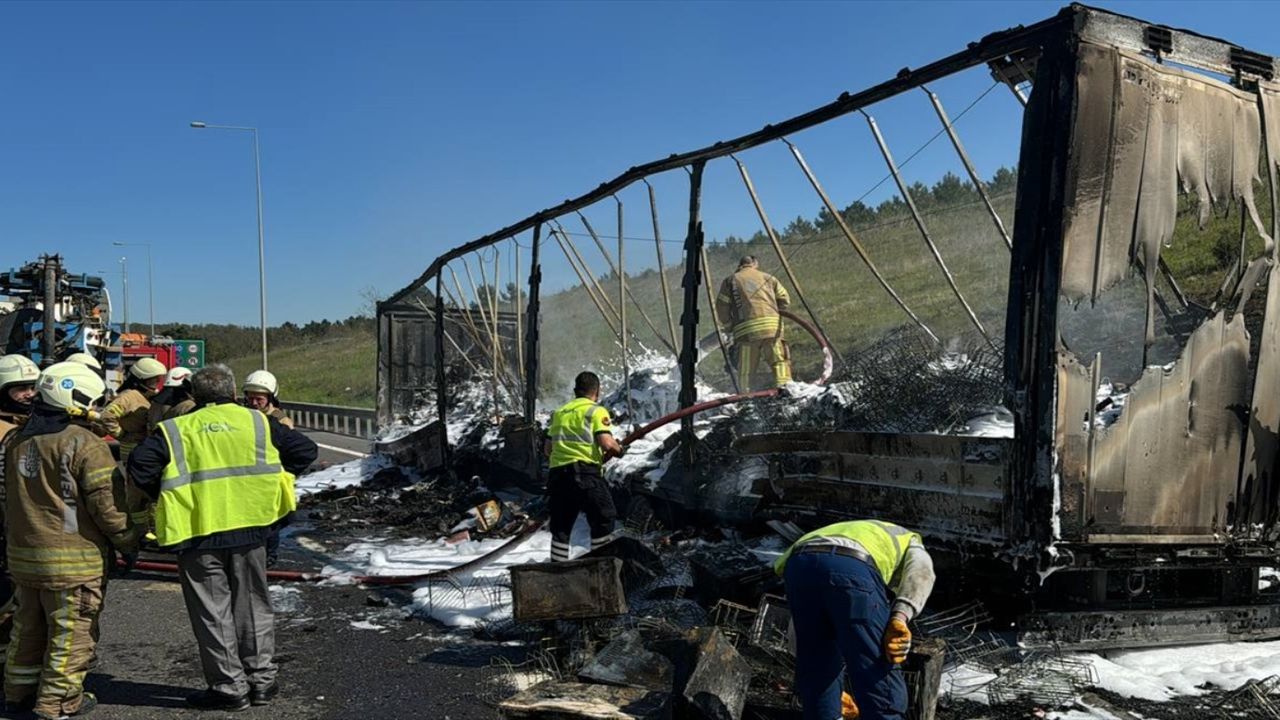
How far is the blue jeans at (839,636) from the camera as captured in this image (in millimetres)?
3596

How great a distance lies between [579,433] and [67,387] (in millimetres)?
3470

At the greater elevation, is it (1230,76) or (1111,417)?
(1230,76)

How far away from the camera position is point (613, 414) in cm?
1114

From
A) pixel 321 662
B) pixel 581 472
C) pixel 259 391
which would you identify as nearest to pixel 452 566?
pixel 581 472

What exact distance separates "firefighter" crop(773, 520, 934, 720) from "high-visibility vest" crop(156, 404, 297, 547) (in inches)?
106

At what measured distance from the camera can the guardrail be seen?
23.9 meters

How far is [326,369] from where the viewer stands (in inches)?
1785

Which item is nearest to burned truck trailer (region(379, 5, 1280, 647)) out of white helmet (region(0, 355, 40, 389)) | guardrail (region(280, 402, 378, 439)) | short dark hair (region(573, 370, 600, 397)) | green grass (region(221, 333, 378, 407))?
short dark hair (region(573, 370, 600, 397))

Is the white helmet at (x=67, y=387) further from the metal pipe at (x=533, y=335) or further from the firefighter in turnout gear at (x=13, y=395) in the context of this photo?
the metal pipe at (x=533, y=335)

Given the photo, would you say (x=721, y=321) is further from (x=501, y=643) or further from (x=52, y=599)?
(x=52, y=599)

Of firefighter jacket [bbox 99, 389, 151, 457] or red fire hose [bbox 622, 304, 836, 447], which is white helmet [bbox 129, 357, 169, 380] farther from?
red fire hose [bbox 622, 304, 836, 447]

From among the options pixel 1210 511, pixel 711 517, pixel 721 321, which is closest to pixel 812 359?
pixel 721 321

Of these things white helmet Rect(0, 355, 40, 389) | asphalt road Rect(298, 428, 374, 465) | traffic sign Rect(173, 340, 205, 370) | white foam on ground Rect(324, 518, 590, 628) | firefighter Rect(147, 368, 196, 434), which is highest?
traffic sign Rect(173, 340, 205, 370)

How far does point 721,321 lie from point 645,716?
17.3 feet
